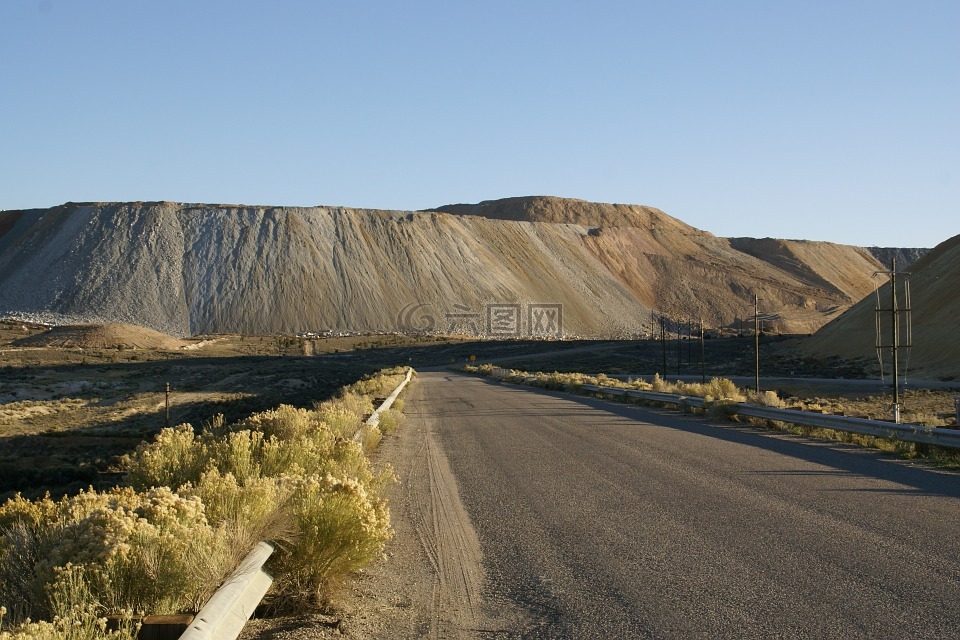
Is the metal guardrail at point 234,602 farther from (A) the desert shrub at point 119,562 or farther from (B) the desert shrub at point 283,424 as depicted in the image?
(B) the desert shrub at point 283,424

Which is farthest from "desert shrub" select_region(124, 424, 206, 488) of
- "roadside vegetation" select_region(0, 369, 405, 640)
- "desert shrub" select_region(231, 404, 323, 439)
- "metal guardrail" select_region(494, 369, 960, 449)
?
"metal guardrail" select_region(494, 369, 960, 449)

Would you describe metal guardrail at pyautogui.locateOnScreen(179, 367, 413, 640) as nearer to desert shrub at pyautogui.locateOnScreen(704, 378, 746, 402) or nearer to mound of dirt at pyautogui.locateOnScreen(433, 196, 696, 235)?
desert shrub at pyautogui.locateOnScreen(704, 378, 746, 402)

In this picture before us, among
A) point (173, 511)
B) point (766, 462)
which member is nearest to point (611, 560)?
point (173, 511)

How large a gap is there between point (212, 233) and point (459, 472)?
325 feet

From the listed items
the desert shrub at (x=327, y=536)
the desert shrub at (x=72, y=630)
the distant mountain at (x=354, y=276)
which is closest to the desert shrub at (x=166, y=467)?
A: the desert shrub at (x=327, y=536)

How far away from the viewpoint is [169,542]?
4.25 meters

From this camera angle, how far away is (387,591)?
5645 mm

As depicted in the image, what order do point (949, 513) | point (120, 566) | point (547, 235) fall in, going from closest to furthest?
point (120, 566) → point (949, 513) → point (547, 235)

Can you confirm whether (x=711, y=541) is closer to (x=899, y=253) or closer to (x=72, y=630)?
(x=72, y=630)

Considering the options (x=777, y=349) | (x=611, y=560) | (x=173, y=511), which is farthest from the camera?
(x=777, y=349)

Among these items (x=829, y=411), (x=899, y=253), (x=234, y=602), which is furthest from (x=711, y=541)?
(x=899, y=253)

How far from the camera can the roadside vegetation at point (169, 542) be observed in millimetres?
3852

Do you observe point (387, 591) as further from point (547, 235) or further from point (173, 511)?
Answer: point (547, 235)

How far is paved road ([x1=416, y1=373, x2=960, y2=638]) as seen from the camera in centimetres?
474
